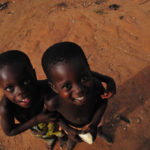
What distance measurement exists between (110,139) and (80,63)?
1.67 metres

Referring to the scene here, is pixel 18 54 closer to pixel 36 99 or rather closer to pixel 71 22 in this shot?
pixel 36 99

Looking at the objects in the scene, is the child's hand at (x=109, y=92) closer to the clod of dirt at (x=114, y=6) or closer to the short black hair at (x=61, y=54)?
the short black hair at (x=61, y=54)

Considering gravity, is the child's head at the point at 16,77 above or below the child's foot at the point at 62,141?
above

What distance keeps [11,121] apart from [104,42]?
277 cm

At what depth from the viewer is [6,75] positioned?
1.45 meters

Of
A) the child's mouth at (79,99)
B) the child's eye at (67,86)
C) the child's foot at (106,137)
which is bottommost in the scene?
the child's foot at (106,137)

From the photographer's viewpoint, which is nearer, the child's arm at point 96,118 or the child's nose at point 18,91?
the child's nose at point 18,91

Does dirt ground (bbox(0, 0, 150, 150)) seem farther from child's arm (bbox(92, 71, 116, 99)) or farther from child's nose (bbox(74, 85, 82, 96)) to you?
child's nose (bbox(74, 85, 82, 96))

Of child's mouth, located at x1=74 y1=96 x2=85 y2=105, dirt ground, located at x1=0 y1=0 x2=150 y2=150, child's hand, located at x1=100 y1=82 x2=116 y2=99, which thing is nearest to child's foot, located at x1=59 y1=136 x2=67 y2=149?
dirt ground, located at x1=0 y1=0 x2=150 y2=150

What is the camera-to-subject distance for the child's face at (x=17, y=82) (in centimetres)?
145

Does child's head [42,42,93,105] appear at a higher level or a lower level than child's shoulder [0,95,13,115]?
higher

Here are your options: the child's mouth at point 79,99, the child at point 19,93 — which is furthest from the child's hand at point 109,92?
the child at point 19,93

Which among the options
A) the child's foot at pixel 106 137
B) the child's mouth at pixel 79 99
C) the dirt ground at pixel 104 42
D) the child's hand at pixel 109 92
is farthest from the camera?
the dirt ground at pixel 104 42

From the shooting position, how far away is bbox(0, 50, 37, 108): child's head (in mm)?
1450
